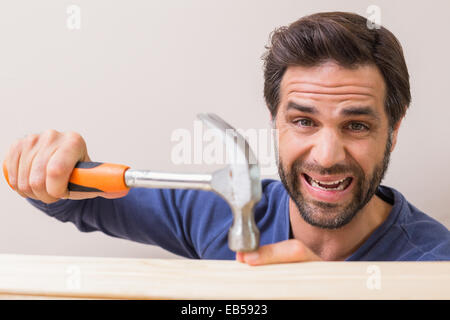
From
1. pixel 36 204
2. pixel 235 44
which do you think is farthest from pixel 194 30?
pixel 36 204

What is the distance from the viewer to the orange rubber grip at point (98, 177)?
91 cm

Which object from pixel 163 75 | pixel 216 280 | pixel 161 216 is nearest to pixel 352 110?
pixel 216 280

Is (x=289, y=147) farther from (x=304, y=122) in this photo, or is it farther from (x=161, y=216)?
(x=161, y=216)

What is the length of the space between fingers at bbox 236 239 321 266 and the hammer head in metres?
0.02

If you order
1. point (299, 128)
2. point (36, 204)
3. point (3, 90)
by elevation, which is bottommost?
point (36, 204)

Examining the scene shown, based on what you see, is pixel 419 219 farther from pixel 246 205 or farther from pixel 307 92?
pixel 246 205

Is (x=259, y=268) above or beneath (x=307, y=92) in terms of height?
beneath

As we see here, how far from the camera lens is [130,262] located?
86cm

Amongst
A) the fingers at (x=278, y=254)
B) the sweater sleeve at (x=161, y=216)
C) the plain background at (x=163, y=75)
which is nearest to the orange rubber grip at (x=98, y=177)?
the fingers at (x=278, y=254)

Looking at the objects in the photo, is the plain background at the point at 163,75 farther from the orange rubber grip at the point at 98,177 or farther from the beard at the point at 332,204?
the orange rubber grip at the point at 98,177

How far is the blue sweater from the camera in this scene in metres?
1.25

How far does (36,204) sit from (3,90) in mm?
647

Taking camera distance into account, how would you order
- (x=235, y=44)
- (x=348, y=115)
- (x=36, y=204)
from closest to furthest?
(x=348, y=115) → (x=36, y=204) → (x=235, y=44)

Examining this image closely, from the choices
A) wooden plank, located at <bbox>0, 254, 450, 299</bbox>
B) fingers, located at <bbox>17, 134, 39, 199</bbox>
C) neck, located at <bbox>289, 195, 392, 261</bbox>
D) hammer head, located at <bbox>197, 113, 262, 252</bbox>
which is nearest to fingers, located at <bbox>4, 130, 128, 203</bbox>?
fingers, located at <bbox>17, 134, 39, 199</bbox>
